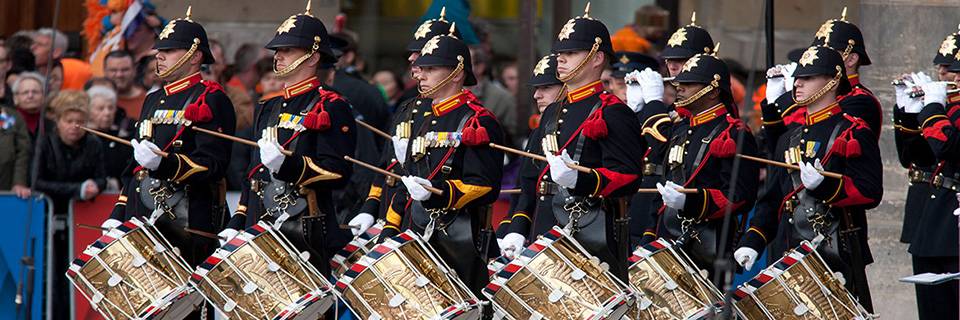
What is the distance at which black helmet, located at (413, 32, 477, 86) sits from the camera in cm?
1122

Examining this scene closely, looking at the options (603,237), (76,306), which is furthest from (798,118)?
(76,306)

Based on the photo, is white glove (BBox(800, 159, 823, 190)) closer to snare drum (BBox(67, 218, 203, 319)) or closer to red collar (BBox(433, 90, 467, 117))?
red collar (BBox(433, 90, 467, 117))

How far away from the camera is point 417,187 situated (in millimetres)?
10727

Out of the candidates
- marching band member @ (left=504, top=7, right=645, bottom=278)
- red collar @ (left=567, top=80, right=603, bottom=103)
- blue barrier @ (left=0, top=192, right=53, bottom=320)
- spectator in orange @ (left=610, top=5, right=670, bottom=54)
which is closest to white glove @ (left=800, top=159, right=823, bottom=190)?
marching band member @ (left=504, top=7, right=645, bottom=278)

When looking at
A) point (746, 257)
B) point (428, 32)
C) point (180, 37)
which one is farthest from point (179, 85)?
point (746, 257)

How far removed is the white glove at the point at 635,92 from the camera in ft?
42.0

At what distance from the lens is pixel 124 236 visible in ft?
38.9

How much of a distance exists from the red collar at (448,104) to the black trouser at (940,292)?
2.61m

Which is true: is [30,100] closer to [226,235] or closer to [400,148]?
[226,235]

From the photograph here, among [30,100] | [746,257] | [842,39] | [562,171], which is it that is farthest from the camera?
[30,100]

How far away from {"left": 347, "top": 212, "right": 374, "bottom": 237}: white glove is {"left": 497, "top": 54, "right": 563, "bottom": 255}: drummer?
0.87 m

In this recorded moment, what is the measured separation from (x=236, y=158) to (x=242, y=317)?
3217 millimetres

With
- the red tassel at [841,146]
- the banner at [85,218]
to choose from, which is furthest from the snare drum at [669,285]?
the banner at [85,218]

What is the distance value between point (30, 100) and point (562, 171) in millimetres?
5098
